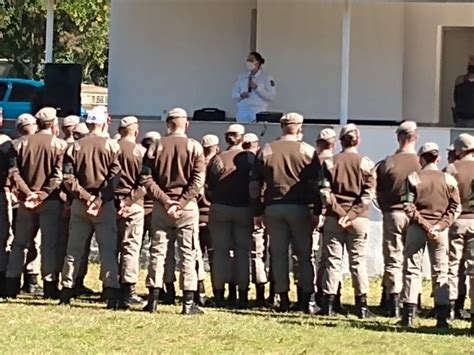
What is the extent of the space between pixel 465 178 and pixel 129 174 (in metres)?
3.45

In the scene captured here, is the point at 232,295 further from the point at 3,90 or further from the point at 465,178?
the point at 3,90

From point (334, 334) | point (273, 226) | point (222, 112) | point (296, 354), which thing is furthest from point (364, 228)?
point (222, 112)

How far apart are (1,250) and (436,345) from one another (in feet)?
17.6

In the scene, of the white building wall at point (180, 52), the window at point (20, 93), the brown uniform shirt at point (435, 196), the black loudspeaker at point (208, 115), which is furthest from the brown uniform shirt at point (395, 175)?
the window at point (20, 93)

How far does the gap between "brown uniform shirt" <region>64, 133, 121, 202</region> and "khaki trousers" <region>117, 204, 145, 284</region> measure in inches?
14.0

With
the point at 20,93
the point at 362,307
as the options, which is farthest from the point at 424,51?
the point at 20,93

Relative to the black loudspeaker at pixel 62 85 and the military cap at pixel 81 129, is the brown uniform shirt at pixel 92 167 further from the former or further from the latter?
the black loudspeaker at pixel 62 85

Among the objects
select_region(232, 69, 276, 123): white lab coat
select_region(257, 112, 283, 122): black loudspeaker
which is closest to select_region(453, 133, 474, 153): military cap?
select_region(257, 112, 283, 122): black loudspeaker

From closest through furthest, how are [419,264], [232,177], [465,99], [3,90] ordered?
[419,264] < [232,177] < [465,99] < [3,90]

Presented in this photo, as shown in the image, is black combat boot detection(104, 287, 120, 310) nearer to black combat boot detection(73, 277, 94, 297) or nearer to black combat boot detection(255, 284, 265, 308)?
black combat boot detection(73, 277, 94, 297)

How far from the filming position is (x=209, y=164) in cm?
1321

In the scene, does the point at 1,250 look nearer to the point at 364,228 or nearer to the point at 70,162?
the point at 70,162

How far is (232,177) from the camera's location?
42.8ft

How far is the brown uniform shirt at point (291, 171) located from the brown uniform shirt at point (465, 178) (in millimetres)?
1424
